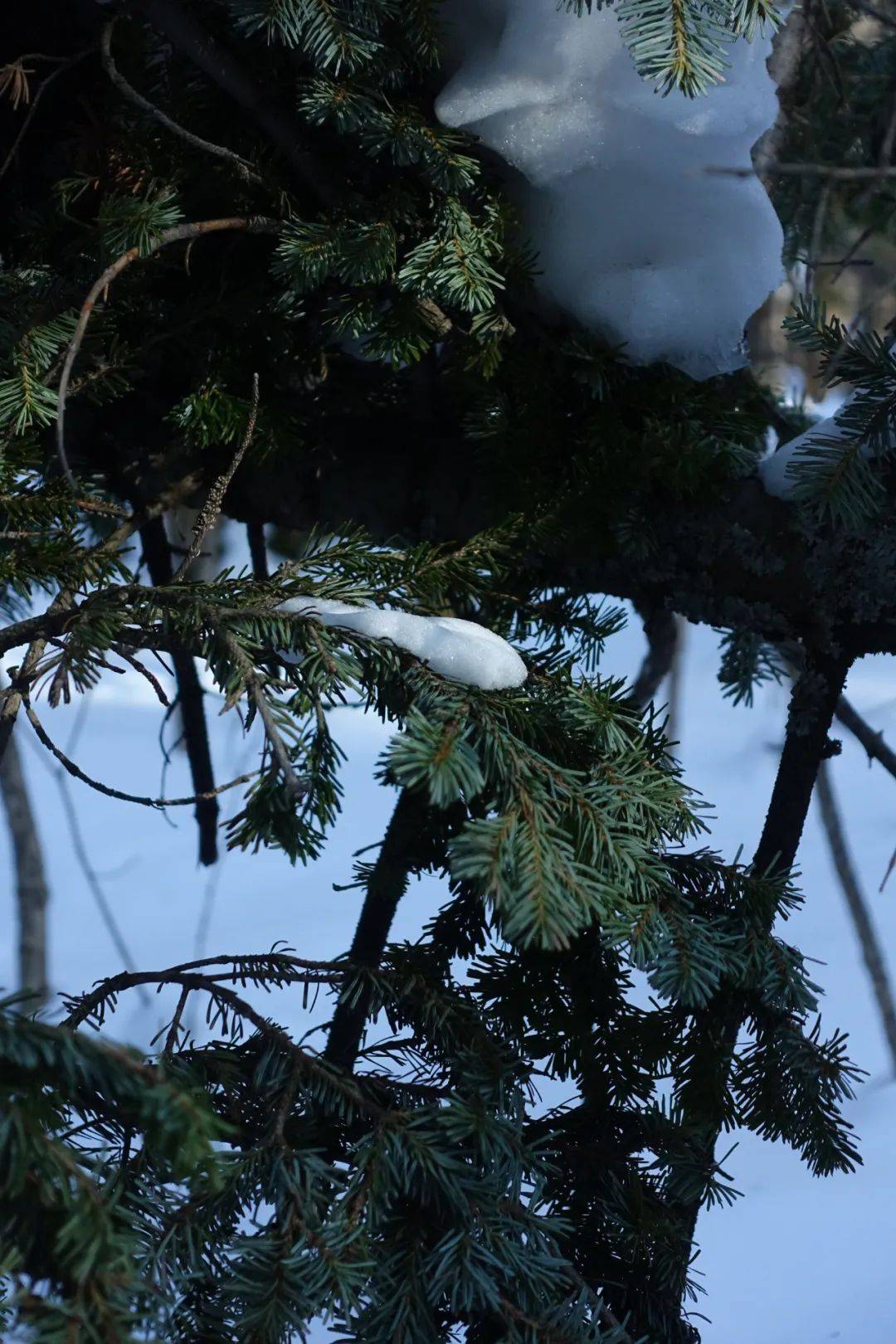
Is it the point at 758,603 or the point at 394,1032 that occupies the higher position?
the point at 758,603

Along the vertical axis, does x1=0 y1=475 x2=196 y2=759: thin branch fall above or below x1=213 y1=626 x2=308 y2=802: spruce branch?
above

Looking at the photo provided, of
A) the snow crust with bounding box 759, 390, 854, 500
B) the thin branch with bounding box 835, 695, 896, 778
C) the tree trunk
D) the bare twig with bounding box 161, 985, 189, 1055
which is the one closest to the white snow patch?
the snow crust with bounding box 759, 390, 854, 500

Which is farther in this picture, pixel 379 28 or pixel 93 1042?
pixel 379 28

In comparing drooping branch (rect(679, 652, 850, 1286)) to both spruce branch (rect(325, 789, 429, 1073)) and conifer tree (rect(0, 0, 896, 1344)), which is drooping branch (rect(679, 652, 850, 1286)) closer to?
conifer tree (rect(0, 0, 896, 1344))

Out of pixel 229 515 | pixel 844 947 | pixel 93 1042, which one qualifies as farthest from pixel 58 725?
pixel 93 1042

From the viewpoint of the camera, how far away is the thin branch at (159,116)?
1.78 ft

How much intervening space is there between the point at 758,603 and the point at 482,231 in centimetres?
26

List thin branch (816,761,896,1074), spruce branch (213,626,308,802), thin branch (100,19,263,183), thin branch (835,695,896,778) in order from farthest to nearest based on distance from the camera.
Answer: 1. thin branch (816,761,896,1074)
2. thin branch (835,695,896,778)
3. thin branch (100,19,263,183)
4. spruce branch (213,626,308,802)

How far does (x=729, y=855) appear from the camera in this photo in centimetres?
182

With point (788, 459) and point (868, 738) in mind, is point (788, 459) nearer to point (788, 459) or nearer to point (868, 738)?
point (788, 459)

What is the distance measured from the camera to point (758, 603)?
0.64m

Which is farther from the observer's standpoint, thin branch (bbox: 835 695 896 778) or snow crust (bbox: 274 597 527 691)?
thin branch (bbox: 835 695 896 778)

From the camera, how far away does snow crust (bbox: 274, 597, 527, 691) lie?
0.51 m

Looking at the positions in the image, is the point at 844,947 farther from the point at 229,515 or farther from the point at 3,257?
the point at 3,257
